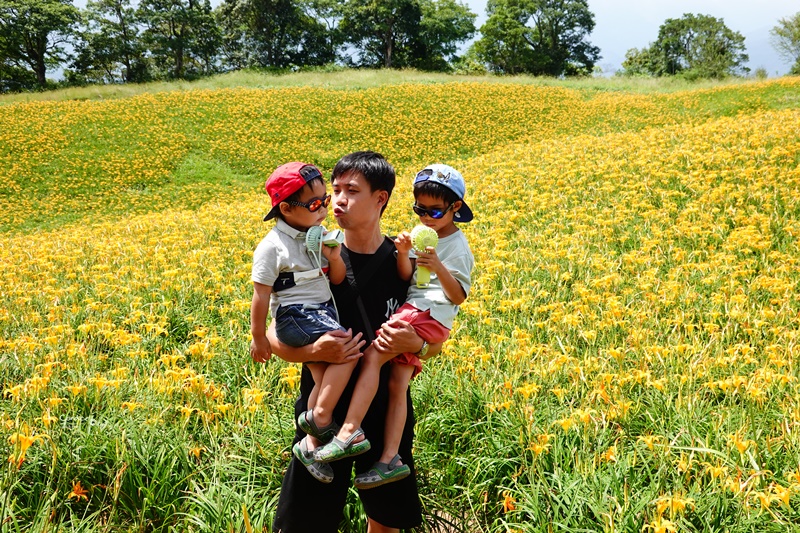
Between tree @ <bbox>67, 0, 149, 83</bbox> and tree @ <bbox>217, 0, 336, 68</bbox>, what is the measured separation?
7.19m

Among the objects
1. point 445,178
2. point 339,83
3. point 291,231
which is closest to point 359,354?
point 291,231

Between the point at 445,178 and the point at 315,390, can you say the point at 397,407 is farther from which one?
the point at 445,178

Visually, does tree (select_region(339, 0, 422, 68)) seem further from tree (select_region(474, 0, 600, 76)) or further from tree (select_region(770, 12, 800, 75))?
tree (select_region(770, 12, 800, 75))

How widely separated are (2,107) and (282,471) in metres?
25.5

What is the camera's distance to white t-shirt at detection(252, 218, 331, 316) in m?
1.78

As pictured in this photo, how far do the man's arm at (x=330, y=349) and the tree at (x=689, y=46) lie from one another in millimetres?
57496

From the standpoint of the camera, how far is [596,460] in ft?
7.47

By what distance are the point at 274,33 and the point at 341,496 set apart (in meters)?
47.9

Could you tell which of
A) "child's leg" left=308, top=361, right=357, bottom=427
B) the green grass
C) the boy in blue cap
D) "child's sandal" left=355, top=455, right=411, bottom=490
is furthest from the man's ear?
the green grass

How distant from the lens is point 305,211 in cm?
183

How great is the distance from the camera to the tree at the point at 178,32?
3981 cm

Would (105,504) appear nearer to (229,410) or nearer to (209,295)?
(229,410)

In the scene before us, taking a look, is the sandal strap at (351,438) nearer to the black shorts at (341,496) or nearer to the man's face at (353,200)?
the black shorts at (341,496)

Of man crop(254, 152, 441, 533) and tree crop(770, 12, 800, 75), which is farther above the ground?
tree crop(770, 12, 800, 75)
